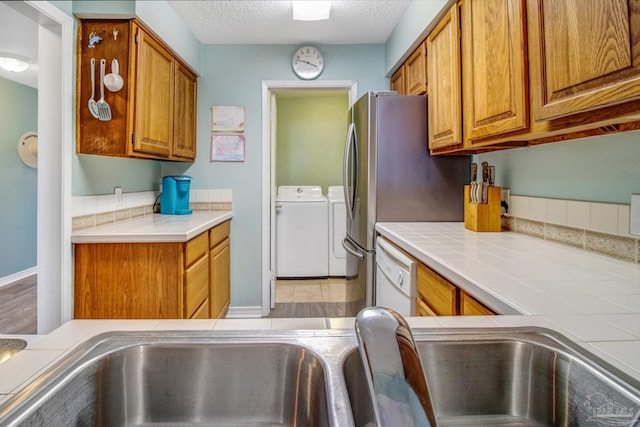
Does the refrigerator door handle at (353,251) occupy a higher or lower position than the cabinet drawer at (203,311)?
higher

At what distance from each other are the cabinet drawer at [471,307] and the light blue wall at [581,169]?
0.62 meters

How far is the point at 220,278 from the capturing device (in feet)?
8.44

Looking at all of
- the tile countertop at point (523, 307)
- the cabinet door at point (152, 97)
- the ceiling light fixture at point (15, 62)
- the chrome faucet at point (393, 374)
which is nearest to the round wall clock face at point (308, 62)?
the cabinet door at point (152, 97)

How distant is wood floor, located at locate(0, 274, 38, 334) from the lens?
2.05 meters

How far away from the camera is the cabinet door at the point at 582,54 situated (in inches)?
30.9

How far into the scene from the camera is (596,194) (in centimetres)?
123

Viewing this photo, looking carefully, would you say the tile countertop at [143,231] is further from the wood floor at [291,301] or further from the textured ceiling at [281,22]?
the textured ceiling at [281,22]

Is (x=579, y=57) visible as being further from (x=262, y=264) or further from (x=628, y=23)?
(x=262, y=264)

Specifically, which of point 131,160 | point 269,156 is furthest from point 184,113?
point 269,156

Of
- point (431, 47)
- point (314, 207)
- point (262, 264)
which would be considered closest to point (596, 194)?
point (431, 47)

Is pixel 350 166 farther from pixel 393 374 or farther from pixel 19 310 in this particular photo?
pixel 19 310

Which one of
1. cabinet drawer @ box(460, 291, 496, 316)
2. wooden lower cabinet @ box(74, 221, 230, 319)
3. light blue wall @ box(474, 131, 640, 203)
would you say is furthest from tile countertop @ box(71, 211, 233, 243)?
light blue wall @ box(474, 131, 640, 203)

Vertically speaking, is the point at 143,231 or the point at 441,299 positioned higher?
the point at 143,231

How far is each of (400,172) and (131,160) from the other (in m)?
1.75
